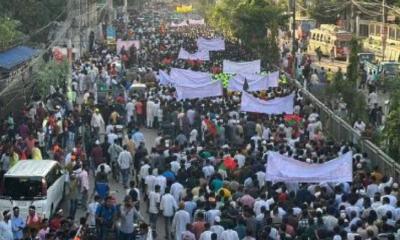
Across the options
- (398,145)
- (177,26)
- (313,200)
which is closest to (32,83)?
(398,145)

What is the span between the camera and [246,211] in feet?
44.7

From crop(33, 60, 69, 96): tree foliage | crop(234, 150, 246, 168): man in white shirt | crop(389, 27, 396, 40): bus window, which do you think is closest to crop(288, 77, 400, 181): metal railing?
crop(234, 150, 246, 168): man in white shirt

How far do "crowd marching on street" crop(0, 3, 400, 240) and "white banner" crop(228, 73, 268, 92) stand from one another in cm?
31

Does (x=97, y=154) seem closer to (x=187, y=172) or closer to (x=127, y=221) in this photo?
(x=187, y=172)

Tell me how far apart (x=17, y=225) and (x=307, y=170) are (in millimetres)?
5170

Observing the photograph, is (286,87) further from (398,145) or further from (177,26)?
(177,26)

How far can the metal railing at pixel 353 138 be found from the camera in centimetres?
1814

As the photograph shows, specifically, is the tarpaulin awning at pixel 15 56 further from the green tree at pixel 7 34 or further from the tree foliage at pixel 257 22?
the tree foliage at pixel 257 22

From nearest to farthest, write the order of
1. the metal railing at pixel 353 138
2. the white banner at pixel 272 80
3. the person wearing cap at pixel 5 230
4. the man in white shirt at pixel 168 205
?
1. the person wearing cap at pixel 5 230
2. the man in white shirt at pixel 168 205
3. the metal railing at pixel 353 138
4. the white banner at pixel 272 80

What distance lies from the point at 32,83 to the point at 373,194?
18040mm

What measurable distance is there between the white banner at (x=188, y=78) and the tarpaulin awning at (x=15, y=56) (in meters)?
8.75

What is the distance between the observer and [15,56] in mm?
36406

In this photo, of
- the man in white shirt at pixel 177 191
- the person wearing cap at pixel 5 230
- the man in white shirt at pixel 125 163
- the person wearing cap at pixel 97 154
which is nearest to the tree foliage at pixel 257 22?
the person wearing cap at pixel 97 154

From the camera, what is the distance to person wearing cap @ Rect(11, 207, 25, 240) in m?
13.9
